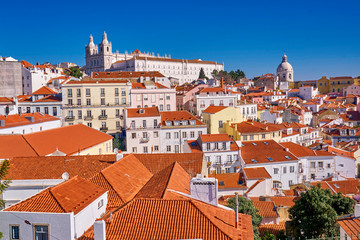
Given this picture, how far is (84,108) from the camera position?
50531mm

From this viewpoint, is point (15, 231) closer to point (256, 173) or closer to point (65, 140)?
point (65, 140)

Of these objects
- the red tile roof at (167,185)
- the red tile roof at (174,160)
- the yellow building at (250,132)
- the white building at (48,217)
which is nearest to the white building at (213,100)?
the yellow building at (250,132)

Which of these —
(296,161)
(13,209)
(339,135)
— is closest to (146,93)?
(296,161)

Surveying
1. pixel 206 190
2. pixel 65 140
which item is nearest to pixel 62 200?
pixel 206 190

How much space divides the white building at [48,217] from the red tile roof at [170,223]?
1.07 m

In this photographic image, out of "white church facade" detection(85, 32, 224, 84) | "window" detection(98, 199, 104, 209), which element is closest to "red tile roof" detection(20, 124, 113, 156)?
"window" detection(98, 199, 104, 209)

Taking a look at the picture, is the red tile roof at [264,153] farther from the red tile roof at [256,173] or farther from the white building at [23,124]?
the white building at [23,124]

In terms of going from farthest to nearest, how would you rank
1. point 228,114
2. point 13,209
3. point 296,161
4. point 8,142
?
point 228,114, point 296,161, point 8,142, point 13,209

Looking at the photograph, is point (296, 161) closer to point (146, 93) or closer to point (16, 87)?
point (146, 93)

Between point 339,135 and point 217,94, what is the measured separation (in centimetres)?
2363

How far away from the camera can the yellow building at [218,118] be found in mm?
47781

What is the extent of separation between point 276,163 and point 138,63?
103459 mm

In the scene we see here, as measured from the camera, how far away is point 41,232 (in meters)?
10.7

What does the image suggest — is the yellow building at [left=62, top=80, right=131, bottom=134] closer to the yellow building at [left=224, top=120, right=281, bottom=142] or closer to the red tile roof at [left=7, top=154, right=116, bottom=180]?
the yellow building at [left=224, top=120, right=281, bottom=142]
